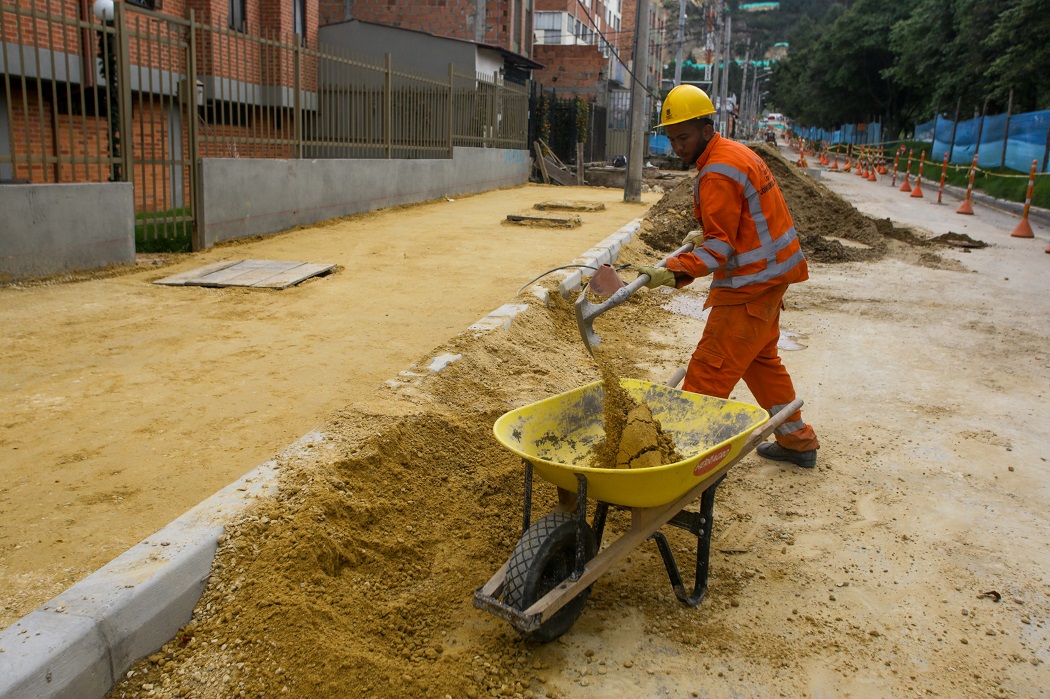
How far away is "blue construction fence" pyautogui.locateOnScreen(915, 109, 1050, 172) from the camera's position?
24656 mm

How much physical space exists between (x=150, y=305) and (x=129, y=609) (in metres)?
4.66

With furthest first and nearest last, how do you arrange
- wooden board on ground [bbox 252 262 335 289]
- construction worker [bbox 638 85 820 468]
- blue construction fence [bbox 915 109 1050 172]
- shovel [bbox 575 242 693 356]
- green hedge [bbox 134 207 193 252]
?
blue construction fence [bbox 915 109 1050 172]
green hedge [bbox 134 207 193 252]
wooden board on ground [bbox 252 262 335 289]
construction worker [bbox 638 85 820 468]
shovel [bbox 575 242 693 356]

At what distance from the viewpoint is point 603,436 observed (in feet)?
12.3

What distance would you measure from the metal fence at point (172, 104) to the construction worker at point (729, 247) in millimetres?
5481

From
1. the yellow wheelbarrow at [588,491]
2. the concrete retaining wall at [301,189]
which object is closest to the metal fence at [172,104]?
the concrete retaining wall at [301,189]

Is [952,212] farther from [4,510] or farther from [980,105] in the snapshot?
[4,510]

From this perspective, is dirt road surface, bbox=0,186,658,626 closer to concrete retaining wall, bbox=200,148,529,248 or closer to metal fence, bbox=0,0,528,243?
concrete retaining wall, bbox=200,148,529,248

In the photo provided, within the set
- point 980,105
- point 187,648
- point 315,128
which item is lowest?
point 187,648

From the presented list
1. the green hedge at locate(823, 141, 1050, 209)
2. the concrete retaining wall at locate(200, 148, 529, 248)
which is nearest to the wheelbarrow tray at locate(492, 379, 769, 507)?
the concrete retaining wall at locate(200, 148, 529, 248)

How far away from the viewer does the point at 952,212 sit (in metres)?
21.0

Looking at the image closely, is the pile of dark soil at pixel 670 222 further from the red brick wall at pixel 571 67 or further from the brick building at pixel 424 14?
the red brick wall at pixel 571 67

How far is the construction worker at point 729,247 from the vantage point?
4023mm

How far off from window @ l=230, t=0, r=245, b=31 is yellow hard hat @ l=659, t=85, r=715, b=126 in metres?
15.7

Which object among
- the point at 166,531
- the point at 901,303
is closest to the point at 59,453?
the point at 166,531
